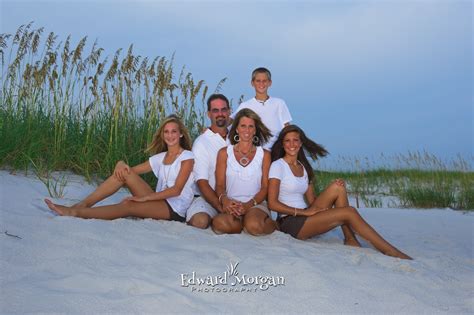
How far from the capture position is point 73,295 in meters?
2.83

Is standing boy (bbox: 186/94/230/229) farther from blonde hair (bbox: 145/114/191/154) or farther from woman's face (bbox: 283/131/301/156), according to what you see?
woman's face (bbox: 283/131/301/156)

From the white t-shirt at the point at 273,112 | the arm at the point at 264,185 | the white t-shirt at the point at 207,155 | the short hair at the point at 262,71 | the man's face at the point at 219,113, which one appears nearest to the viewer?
the arm at the point at 264,185

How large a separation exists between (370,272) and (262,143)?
1799mm

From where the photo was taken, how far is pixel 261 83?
5707 mm

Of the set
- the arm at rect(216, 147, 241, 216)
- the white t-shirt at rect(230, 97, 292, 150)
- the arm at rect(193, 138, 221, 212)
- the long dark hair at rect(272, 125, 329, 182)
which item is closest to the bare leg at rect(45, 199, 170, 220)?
the arm at rect(193, 138, 221, 212)

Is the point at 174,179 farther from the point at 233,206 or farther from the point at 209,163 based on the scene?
the point at 233,206

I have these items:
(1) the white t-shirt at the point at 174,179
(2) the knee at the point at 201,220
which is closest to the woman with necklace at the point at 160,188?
(1) the white t-shirt at the point at 174,179

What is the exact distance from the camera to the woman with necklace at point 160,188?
15.5 feet

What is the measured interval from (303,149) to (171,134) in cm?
117

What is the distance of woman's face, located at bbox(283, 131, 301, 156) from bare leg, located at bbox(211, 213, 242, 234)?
0.72 meters

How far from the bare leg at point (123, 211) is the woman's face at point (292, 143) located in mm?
1137

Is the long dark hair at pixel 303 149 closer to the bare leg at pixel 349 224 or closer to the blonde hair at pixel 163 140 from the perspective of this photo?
the bare leg at pixel 349 224

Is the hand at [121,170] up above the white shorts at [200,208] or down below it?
above

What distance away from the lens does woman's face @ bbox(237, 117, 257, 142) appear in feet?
15.6
